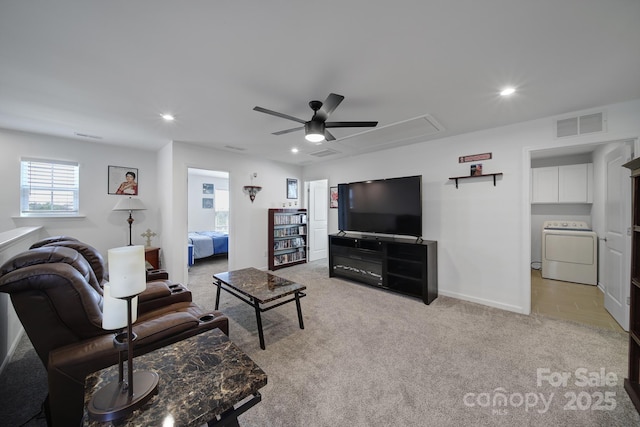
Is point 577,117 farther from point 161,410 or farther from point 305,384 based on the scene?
point 161,410

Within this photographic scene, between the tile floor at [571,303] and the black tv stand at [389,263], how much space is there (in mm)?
1333

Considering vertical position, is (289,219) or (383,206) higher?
(383,206)

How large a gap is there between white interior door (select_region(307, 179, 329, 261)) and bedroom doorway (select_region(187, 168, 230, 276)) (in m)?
2.18

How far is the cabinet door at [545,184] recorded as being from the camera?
4516 millimetres

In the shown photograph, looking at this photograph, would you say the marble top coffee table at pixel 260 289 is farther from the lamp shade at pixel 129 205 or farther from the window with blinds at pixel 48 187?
the window with blinds at pixel 48 187

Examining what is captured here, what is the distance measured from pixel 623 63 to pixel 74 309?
4097 mm

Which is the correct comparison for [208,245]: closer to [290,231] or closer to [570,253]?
[290,231]

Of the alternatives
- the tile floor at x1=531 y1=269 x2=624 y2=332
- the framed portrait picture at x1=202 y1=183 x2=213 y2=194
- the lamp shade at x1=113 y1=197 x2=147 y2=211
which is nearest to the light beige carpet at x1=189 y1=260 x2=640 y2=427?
the tile floor at x1=531 y1=269 x2=624 y2=332

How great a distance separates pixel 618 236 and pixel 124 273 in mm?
4509

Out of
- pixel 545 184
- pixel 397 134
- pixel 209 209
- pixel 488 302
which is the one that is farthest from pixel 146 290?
pixel 545 184

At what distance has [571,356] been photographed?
2.14 m

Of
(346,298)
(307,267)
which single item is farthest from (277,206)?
(346,298)

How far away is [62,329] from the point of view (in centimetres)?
131

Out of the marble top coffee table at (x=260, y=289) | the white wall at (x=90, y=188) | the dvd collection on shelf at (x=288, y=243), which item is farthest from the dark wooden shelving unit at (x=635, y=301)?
the white wall at (x=90, y=188)
